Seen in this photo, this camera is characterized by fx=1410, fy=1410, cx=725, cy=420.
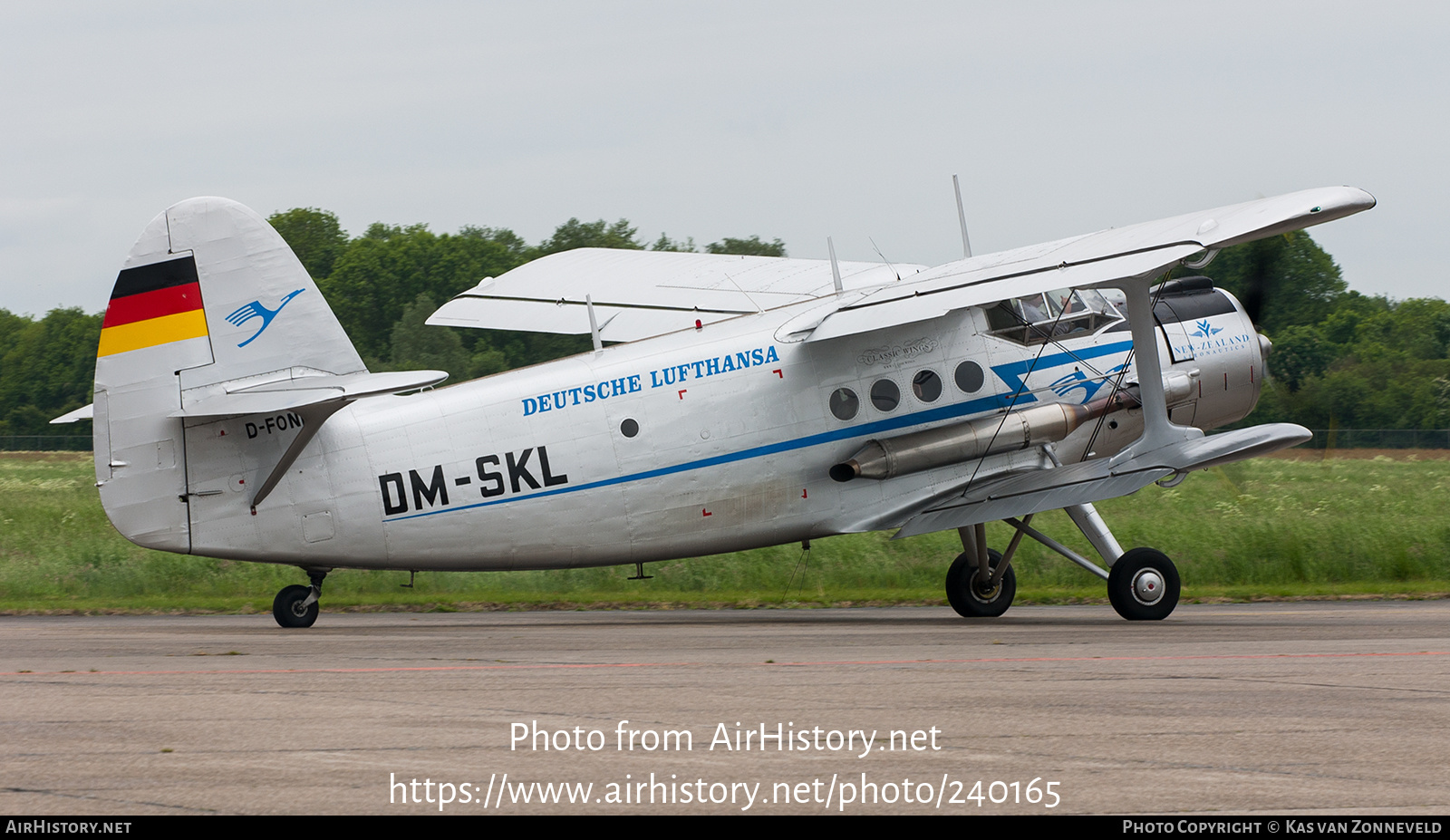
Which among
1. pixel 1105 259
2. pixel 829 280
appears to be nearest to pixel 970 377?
pixel 1105 259

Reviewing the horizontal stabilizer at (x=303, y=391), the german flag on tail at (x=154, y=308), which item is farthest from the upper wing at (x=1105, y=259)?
the german flag on tail at (x=154, y=308)

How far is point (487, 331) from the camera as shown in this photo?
49.9m

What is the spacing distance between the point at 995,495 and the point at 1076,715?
6.88m

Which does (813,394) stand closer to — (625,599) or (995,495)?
(995,495)

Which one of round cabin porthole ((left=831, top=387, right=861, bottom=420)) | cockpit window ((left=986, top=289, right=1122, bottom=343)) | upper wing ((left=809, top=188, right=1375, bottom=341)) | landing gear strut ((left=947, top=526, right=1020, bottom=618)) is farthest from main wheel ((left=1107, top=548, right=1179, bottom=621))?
upper wing ((left=809, top=188, right=1375, bottom=341))

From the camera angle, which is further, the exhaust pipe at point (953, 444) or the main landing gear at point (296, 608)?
the exhaust pipe at point (953, 444)

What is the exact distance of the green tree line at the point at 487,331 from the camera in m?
27.4

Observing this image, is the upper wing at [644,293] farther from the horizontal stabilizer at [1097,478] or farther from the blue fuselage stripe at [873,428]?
the horizontal stabilizer at [1097,478]

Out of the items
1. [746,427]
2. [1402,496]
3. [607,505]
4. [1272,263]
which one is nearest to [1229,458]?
[1272,263]

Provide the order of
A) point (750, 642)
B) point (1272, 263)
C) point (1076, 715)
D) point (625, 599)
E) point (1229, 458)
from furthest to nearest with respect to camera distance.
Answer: point (625, 599)
point (1272, 263)
point (1229, 458)
point (750, 642)
point (1076, 715)

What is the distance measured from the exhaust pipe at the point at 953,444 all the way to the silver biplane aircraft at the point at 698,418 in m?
0.03

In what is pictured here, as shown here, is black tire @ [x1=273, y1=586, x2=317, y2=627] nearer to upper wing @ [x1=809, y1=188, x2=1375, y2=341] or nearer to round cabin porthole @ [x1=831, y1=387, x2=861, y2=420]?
round cabin porthole @ [x1=831, y1=387, x2=861, y2=420]

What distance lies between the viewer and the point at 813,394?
1523 centimetres

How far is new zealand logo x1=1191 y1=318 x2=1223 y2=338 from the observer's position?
16078mm
